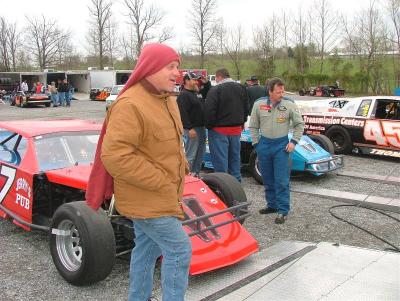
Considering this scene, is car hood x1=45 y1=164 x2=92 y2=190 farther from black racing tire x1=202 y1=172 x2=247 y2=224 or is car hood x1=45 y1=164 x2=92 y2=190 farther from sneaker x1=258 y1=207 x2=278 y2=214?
sneaker x1=258 y1=207 x2=278 y2=214

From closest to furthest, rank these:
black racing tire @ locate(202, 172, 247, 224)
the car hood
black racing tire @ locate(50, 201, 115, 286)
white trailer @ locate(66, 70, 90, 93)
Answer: black racing tire @ locate(50, 201, 115, 286) < the car hood < black racing tire @ locate(202, 172, 247, 224) < white trailer @ locate(66, 70, 90, 93)

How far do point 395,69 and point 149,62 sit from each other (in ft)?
134

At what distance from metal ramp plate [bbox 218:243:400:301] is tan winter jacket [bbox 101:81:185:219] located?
4.37ft

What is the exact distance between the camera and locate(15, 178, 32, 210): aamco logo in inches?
185

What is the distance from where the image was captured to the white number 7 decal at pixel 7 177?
16.3ft

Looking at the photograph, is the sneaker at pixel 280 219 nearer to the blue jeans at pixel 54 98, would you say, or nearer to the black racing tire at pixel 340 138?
the black racing tire at pixel 340 138

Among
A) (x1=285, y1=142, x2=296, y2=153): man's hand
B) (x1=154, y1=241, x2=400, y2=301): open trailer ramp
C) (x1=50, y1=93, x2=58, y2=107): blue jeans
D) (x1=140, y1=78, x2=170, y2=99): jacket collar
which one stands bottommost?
(x1=154, y1=241, x2=400, y2=301): open trailer ramp

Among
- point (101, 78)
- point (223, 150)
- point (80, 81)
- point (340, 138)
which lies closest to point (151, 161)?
point (223, 150)

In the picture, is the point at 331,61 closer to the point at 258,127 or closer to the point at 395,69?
the point at 395,69

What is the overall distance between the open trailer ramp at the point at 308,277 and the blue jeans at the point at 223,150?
7.36 feet

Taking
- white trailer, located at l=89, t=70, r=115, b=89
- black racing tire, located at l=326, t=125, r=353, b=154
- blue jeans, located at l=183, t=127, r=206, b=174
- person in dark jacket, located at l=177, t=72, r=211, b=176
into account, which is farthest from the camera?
white trailer, located at l=89, t=70, r=115, b=89

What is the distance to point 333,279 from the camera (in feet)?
12.4

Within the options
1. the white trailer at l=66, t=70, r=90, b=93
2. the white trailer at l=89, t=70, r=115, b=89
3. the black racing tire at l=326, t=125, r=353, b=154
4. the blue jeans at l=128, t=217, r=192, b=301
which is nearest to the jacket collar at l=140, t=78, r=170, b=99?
the blue jeans at l=128, t=217, r=192, b=301

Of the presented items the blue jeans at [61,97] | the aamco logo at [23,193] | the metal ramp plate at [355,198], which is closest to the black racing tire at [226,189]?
the aamco logo at [23,193]
